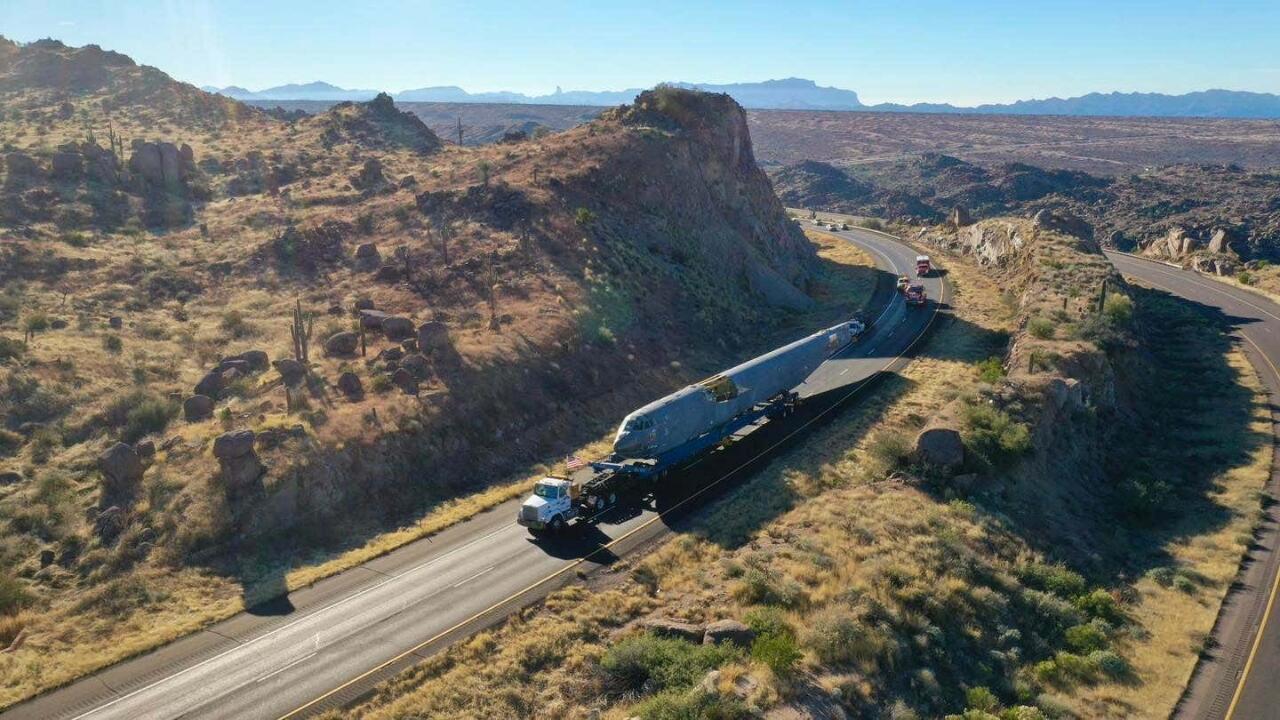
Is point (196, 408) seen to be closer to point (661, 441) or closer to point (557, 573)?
point (557, 573)

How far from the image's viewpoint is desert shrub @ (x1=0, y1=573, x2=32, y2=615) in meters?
24.9

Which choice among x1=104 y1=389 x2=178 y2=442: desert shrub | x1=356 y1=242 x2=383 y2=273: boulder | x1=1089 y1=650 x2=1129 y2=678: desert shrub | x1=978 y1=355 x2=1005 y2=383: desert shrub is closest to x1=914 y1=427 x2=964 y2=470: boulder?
x1=978 y1=355 x2=1005 y2=383: desert shrub

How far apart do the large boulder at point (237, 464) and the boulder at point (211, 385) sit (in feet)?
28.5

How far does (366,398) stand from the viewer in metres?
39.0

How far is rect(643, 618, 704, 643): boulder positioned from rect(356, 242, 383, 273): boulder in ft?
137

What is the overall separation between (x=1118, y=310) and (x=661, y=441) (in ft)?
130

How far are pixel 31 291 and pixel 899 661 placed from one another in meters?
55.2

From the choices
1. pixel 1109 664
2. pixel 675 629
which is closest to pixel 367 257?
pixel 675 629

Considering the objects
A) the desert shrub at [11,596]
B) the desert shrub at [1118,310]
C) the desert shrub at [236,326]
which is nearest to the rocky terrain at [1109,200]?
the desert shrub at [1118,310]

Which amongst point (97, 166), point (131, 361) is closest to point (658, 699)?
point (131, 361)

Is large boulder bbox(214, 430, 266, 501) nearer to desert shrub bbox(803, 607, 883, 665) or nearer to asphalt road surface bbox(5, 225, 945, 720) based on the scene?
asphalt road surface bbox(5, 225, 945, 720)

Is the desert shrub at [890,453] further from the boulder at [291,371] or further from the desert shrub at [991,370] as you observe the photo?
the boulder at [291,371]

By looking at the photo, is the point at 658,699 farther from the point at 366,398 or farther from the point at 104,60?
the point at 104,60

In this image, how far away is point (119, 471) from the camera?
3095 cm
